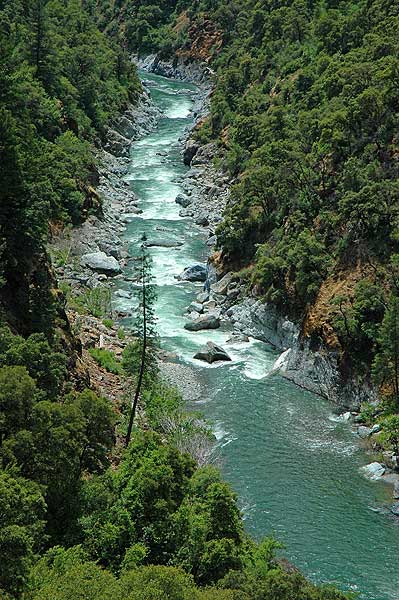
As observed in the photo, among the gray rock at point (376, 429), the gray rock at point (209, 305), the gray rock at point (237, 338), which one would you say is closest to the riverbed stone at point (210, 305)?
the gray rock at point (209, 305)

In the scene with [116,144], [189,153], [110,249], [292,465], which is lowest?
[292,465]

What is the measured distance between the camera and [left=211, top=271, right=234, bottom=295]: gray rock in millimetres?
67231

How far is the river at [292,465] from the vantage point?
36.2 metres

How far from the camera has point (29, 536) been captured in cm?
2405

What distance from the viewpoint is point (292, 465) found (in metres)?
44.1

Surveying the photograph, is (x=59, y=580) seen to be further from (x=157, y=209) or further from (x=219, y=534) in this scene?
(x=157, y=209)

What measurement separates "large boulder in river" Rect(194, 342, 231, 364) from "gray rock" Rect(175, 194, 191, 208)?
36700mm

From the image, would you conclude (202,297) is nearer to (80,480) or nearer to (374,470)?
(374,470)

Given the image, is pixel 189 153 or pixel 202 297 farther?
pixel 189 153

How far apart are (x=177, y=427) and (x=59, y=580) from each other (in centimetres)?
2304

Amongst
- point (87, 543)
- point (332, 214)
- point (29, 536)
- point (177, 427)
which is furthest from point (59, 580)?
Result: point (332, 214)

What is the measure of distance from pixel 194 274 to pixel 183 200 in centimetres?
2156

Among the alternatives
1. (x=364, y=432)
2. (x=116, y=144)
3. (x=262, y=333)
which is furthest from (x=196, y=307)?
(x=116, y=144)

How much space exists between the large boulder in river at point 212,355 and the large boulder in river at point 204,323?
15.1 feet
